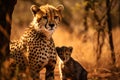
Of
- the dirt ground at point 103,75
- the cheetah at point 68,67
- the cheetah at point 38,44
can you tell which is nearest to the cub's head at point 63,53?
the cheetah at point 68,67

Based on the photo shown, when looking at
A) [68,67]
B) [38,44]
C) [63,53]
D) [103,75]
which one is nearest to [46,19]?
[38,44]

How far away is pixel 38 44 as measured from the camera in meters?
6.73

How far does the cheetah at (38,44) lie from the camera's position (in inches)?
261

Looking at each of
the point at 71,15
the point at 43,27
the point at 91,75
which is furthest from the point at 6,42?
the point at 71,15

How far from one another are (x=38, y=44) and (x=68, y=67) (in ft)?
3.47

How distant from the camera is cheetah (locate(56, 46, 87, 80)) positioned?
7.46 metres

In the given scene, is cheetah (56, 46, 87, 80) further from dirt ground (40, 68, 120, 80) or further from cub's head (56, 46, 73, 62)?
dirt ground (40, 68, 120, 80)

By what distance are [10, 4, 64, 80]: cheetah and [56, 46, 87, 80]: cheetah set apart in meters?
0.63

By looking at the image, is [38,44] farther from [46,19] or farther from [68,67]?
[68,67]

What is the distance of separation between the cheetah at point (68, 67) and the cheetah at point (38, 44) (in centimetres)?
63

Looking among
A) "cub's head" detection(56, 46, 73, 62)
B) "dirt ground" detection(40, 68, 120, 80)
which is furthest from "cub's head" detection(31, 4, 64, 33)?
"dirt ground" detection(40, 68, 120, 80)

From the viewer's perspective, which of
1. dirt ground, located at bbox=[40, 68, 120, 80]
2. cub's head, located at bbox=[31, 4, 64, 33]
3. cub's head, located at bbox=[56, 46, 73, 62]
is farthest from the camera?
dirt ground, located at bbox=[40, 68, 120, 80]

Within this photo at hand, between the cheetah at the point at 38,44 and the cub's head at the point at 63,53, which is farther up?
the cheetah at the point at 38,44

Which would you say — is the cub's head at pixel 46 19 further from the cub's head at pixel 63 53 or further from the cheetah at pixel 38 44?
the cub's head at pixel 63 53
